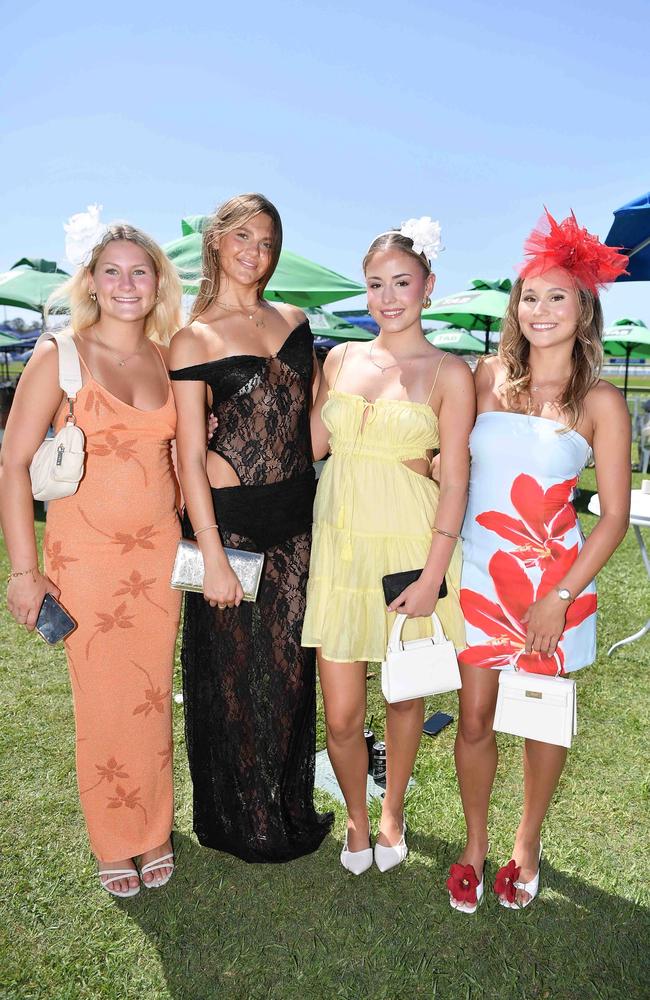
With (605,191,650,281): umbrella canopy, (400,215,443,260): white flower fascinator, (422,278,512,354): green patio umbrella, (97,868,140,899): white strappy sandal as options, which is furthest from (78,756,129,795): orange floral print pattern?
(422,278,512,354): green patio umbrella

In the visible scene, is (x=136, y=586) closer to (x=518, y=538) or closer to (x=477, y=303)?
(x=518, y=538)

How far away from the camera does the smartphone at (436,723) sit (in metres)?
3.55

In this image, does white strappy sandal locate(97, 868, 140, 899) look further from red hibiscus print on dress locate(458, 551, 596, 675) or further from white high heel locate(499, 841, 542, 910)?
red hibiscus print on dress locate(458, 551, 596, 675)

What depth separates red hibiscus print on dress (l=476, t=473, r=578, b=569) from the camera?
2141 millimetres

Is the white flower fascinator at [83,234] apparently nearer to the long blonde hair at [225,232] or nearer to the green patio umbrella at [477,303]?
the long blonde hair at [225,232]

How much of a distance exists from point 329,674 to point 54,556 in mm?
995

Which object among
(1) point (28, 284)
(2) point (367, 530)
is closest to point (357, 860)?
(2) point (367, 530)

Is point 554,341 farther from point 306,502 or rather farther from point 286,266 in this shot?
point 286,266

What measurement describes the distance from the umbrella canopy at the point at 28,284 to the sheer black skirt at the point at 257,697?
6660 mm

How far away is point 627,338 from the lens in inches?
562

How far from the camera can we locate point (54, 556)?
2.23 metres

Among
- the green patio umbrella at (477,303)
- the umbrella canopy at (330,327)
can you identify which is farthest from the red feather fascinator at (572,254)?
the umbrella canopy at (330,327)

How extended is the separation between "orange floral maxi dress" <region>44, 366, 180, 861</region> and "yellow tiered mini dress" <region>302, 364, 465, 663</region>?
54 cm

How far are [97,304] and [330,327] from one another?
10.6 meters
